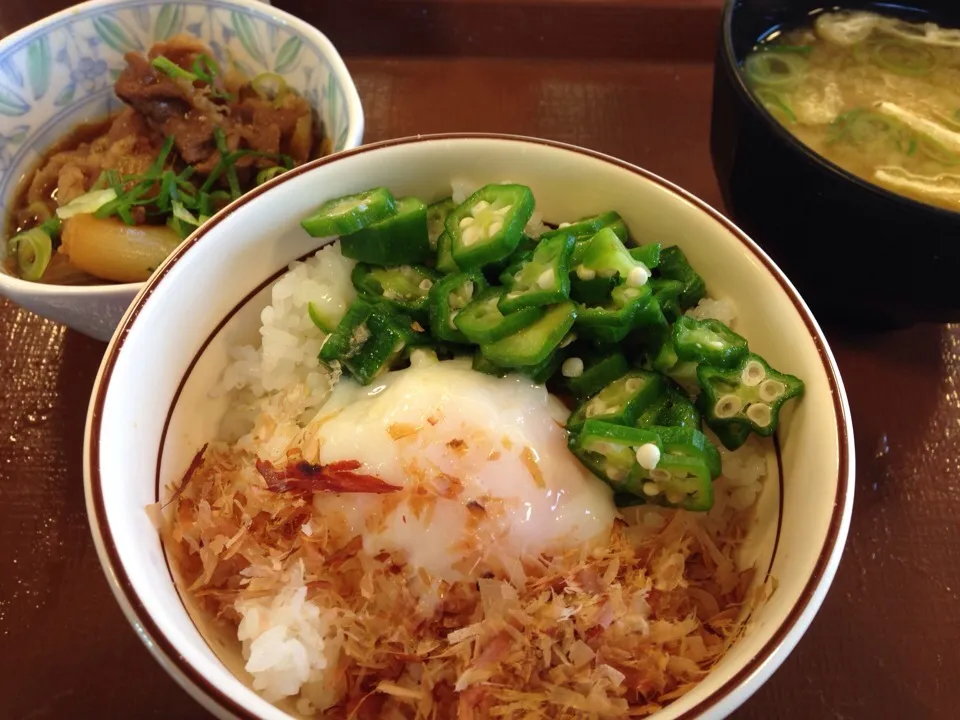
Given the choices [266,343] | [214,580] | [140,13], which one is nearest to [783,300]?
[266,343]

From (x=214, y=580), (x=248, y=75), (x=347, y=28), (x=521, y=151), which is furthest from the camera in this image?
(x=347, y=28)

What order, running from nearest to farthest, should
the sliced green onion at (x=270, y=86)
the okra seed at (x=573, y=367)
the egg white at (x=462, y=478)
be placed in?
1. the egg white at (x=462, y=478)
2. the okra seed at (x=573, y=367)
3. the sliced green onion at (x=270, y=86)

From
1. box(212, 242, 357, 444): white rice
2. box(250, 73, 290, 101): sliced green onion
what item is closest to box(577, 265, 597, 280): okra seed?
box(212, 242, 357, 444): white rice

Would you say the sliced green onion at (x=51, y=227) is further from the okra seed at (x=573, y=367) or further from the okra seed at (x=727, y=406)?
the okra seed at (x=727, y=406)

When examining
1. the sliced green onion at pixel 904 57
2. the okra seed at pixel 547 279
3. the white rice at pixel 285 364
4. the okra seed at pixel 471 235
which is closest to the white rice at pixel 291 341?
the white rice at pixel 285 364

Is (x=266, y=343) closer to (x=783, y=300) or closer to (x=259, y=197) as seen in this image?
(x=259, y=197)

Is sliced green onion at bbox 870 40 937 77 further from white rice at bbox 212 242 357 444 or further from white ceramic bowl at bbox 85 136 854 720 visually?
white rice at bbox 212 242 357 444
